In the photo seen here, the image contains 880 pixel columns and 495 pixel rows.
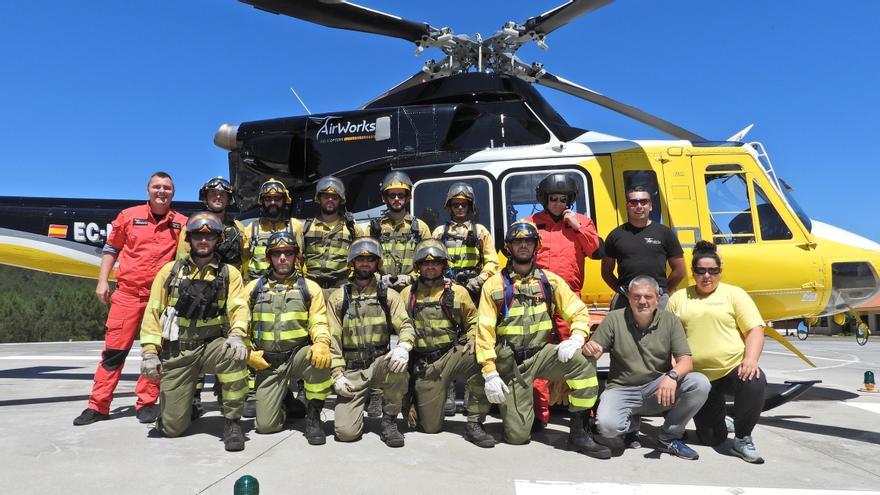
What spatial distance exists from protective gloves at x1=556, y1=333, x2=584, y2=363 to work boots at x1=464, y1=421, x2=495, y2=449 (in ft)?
2.54

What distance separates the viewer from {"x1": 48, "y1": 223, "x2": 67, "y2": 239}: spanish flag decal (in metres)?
7.17

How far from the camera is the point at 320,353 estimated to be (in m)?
4.21

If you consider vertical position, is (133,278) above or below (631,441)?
above

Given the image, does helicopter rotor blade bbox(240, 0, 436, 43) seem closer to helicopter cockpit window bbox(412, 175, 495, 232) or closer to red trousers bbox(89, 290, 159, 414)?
helicopter cockpit window bbox(412, 175, 495, 232)

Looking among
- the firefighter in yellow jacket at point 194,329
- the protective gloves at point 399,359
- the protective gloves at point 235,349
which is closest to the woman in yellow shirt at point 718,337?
the protective gloves at point 399,359

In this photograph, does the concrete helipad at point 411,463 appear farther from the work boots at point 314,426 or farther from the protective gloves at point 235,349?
the protective gloves at point 235,349

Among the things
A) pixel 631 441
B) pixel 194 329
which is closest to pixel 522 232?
pixel 631 441

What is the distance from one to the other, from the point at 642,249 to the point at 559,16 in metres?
3.47

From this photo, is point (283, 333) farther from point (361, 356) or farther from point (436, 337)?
point (436, 337)

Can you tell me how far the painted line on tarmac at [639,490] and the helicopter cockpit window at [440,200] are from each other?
298 cm

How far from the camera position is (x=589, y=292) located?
5.73 metres

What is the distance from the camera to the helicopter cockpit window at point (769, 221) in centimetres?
571

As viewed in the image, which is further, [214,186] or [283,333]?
[214,186]

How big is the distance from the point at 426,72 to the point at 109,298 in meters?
4.54
